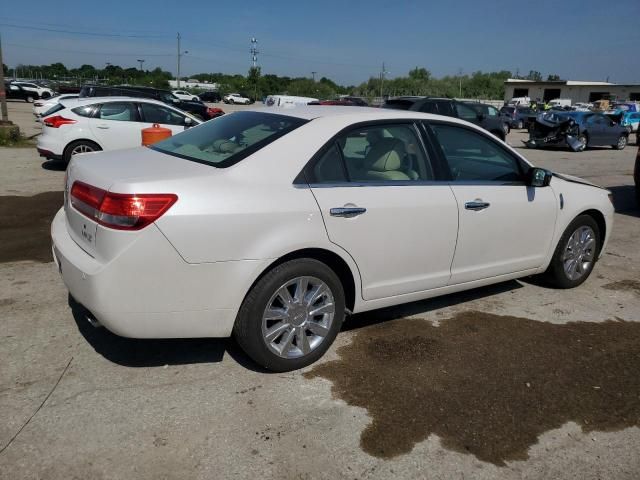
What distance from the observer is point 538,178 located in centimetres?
445

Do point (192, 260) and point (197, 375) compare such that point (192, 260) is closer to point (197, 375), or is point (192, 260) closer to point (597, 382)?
point (197, 375)

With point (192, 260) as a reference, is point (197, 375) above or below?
below

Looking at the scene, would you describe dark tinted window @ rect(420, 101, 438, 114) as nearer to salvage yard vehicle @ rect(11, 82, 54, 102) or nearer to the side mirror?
the side mirror

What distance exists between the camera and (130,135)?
11047mm

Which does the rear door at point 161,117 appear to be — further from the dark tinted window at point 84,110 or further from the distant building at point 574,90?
the distant building at point 574,90

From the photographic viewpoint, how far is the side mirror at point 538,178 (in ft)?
14.6

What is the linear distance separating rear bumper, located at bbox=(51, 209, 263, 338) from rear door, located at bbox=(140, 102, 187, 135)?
867 cm

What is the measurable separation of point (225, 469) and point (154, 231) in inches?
48.0

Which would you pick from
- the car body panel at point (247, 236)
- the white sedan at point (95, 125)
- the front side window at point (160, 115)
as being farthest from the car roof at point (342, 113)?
the front side window at point (160, 115)

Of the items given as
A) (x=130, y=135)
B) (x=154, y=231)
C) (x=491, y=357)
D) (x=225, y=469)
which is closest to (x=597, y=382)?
(x=491, y=357)

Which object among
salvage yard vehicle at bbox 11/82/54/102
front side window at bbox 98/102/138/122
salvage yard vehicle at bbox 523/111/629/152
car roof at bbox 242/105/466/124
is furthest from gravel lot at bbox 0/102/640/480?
salvage yard vehicle at bbox 11/82/54/102

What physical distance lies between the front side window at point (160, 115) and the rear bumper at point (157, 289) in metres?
8.77

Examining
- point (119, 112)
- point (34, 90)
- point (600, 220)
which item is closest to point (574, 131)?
point (119, 112)

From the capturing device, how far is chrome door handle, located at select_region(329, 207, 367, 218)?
11.1ft
